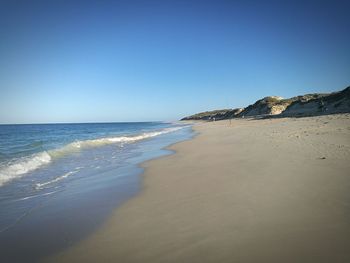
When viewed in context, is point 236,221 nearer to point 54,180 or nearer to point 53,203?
point 53,203

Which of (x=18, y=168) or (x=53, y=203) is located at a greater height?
(x=18, y=168)

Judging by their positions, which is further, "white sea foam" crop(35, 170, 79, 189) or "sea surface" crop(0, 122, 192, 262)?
"white sea foam" crop(35, 170, 79, 189)

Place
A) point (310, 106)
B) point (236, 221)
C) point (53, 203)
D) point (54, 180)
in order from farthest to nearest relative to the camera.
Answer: point (310, 106)
point (54, 180)
point (53, 203)
point (236, 221)

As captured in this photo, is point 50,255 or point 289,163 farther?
point 289,163

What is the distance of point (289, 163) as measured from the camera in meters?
7.34

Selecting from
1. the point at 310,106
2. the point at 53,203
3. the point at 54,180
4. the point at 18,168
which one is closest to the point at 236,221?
the point at 53,203

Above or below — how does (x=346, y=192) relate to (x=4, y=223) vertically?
above

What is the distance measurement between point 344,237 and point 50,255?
13.2 ft

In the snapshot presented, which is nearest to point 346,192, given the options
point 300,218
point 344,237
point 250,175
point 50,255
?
point 300,218

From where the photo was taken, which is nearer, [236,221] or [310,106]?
[236,221]

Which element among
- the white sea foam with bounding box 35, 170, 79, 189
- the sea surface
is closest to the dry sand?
the sea surface

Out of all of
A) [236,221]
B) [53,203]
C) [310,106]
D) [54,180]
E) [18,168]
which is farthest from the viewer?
[310,106]

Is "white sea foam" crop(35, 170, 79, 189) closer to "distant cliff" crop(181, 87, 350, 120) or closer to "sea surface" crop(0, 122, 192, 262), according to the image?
"sea surface" crop(0, 122, 192, 262)

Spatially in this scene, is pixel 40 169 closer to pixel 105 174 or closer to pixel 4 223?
pixel 105 174
